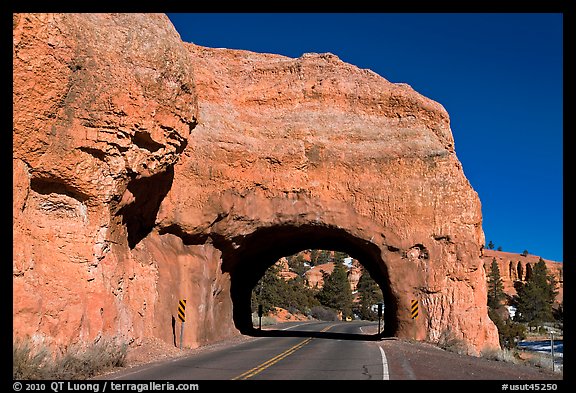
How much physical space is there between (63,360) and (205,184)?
12.7 meters

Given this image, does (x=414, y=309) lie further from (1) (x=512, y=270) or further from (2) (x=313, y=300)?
(1) (x=512, y=270)

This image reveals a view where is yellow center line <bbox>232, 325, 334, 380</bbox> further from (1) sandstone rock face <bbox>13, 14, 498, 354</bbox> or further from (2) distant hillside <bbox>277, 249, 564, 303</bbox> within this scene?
(2) distant hillside <bbox>277, 249, 564, 303</bbox>

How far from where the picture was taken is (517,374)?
14.1 meters

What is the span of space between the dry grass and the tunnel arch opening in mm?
12259

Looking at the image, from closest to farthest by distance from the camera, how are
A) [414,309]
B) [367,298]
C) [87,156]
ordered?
[87,156] → [414,309] → [367,298]

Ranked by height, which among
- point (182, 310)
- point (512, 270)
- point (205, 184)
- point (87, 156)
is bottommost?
point (182, 310)

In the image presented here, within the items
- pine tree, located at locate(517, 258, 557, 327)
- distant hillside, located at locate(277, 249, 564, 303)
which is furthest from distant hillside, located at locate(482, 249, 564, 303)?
pine tree, located at locate(517, 258, 557, 327)

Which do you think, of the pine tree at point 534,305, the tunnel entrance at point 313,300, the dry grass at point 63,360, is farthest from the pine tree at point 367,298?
the dry grass at point 63,360

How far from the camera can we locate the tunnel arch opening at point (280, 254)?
27438 mm

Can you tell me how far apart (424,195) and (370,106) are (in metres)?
5.73

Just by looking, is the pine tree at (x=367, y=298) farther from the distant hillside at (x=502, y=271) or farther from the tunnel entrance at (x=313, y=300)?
the distant hillside at (x=502, y=271)

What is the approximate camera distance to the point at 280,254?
3700cm

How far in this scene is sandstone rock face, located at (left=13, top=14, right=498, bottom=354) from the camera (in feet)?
48.6

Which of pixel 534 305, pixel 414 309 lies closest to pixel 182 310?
pixel 414 309
